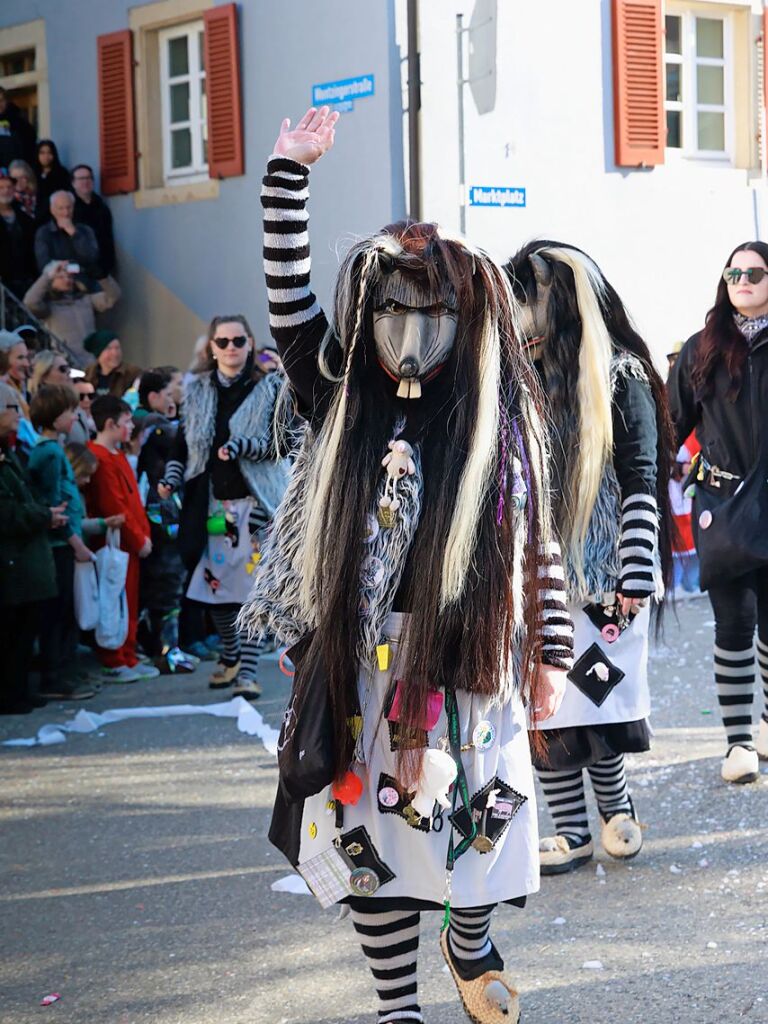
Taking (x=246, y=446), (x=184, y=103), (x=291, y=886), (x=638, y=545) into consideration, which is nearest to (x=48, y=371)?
(x=246, y=446)

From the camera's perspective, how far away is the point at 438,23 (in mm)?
14227

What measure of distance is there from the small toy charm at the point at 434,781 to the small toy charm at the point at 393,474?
1.66ft

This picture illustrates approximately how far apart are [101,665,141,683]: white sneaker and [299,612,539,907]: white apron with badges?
20.2 feet

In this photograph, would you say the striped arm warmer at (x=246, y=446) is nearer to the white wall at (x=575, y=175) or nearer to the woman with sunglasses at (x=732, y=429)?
the woman with sunglasses at (x=732, y=429)

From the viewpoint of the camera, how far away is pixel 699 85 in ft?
55.7

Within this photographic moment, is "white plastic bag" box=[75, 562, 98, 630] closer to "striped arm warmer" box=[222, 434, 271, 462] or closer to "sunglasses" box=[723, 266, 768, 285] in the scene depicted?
"striped arm warmer" box=[222, 434, 271, 462]

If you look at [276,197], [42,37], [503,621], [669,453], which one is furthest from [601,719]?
[42,37]

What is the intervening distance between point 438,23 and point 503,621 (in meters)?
11.6

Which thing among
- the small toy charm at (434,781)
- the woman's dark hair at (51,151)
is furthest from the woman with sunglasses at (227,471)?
the woman's dark hair at (51,151)

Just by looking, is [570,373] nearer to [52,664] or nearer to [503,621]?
[503,621]

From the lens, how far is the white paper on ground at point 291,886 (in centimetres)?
532

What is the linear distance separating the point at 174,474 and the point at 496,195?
257 inches

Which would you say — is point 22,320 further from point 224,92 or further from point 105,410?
point 105,410

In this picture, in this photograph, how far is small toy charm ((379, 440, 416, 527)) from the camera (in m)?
3.48
